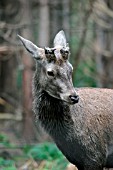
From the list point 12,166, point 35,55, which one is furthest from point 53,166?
point 35,55

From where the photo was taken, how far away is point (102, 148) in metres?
8.20

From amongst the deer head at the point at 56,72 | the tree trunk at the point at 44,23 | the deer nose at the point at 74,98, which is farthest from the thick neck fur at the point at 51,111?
the tree trunk at the point at 44,23

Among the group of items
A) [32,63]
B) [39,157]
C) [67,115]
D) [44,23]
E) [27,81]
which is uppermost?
[44,23]

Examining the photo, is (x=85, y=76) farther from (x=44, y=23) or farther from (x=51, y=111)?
(x=51, y=111)

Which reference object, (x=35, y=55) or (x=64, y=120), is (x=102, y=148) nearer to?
(x=64, y=120)

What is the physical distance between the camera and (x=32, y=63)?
546 inches

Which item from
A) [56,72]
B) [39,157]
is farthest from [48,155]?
[56,72]

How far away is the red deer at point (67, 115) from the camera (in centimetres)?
772

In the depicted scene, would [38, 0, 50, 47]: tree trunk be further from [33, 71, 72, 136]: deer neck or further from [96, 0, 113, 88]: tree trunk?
[33, 71, 72, 136]: deer neck

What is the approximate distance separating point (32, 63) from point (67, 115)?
19.4 feet

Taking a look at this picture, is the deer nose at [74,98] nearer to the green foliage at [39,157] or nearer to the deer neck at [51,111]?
the deer neck at [51,111]

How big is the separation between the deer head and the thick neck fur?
144mm

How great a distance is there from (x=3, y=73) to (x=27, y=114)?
4.79 meters

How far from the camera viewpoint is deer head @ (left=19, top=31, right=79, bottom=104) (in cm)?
754
